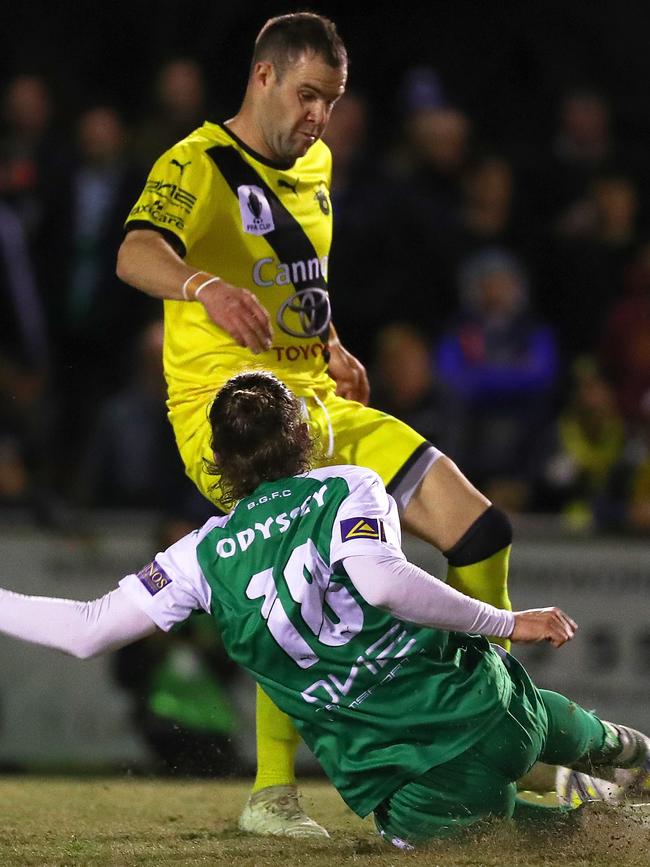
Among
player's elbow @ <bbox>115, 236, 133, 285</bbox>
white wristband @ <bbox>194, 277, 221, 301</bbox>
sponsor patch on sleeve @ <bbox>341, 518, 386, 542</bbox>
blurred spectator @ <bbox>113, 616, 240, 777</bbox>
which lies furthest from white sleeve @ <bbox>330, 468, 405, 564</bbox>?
blurred spectator @ <bbox>113, 616, 240, 777</bbox>

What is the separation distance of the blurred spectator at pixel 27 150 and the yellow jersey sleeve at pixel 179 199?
4.41m

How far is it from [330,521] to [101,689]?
4.15m

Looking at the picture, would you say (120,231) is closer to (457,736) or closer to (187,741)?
(187,741)

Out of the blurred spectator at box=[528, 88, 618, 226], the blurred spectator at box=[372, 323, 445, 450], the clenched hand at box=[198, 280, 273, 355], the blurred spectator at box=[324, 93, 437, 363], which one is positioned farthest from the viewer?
the blurred spectator at box=[528, 88, 618, 226]

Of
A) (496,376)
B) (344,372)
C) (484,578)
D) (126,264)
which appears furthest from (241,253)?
(496,376)

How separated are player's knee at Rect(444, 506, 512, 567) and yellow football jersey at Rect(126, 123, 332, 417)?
719 mm

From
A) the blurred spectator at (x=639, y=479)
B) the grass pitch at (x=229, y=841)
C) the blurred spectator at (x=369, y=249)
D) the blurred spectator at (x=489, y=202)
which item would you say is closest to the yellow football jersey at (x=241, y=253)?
the grass pitch at (x=229, y=841)

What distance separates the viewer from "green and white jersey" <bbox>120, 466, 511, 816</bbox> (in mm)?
3719

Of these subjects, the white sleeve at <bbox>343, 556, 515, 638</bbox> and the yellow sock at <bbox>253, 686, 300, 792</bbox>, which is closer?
Result: the white sleeve at <bbox>343, 556, 515, 638</bbox>

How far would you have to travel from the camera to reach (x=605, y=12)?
11117 mm

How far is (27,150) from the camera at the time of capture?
29.8ft

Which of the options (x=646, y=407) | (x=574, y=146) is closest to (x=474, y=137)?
(x=574, y=146)

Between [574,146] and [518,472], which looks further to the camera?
[574,146]

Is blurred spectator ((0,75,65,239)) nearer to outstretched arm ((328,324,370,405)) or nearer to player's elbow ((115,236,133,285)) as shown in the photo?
outstretched arm ((328,324,370,405))
